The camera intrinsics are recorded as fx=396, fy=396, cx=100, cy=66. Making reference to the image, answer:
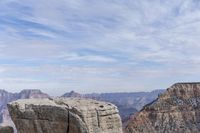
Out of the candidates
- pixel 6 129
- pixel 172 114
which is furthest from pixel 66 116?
pixel 172 114

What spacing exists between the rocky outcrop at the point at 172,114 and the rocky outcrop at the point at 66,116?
102m

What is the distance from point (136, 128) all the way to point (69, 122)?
117611 millimetres

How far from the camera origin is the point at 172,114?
133m

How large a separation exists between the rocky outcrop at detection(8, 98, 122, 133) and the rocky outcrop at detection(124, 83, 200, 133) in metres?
102

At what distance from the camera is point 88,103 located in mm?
20312

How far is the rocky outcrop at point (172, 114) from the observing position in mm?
127500

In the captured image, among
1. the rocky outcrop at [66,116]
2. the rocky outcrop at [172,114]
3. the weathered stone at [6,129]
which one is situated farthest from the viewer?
the rocky outcrop at [172,114]

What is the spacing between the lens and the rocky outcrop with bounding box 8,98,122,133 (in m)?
19.1

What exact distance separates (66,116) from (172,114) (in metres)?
117

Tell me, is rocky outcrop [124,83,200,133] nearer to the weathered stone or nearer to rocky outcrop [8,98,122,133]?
the weathered stone

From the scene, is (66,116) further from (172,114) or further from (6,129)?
(172,114)

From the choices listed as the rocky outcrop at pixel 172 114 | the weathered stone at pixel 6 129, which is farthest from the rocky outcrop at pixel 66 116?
the rocky outcrop at pixel 172 114

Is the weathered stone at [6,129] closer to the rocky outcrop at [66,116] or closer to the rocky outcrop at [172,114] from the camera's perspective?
the rocky outcrop at [66,116]

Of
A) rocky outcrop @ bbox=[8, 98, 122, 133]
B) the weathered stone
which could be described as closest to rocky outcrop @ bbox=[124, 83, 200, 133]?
the weathered stone
